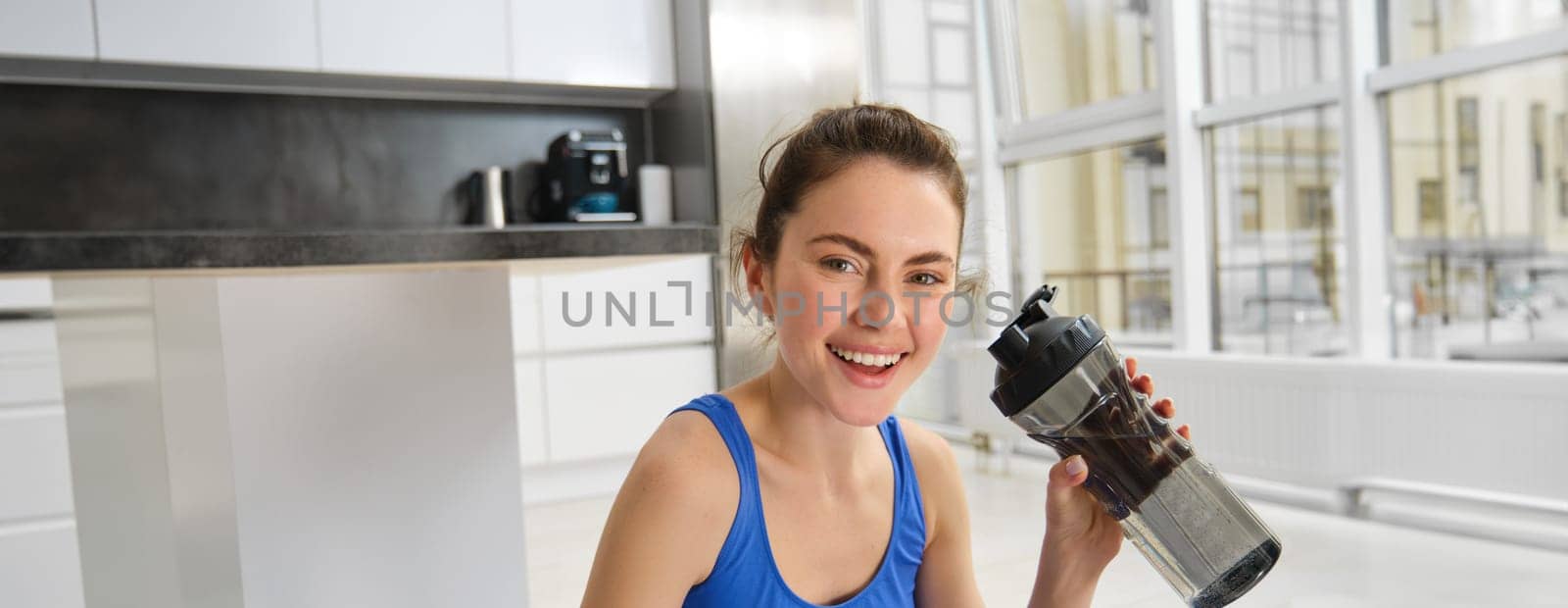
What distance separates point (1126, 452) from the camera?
83 cm

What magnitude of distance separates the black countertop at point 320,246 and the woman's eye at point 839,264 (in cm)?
42

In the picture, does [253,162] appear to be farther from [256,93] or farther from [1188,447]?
[1188,447]

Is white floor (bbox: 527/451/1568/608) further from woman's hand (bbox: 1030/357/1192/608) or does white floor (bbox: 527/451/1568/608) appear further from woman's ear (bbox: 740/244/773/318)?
woman's ear (bbox: 740/244/773/318)

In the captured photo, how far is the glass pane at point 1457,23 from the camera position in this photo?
8.54 feet

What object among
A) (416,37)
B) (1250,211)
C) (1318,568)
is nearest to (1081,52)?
(1250,211)

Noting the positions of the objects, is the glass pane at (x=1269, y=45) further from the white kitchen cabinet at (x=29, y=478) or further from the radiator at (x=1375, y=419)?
the white kitchen cabinet at (x=29, y=478)

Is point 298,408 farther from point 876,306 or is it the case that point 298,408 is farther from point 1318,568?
point 1318,568

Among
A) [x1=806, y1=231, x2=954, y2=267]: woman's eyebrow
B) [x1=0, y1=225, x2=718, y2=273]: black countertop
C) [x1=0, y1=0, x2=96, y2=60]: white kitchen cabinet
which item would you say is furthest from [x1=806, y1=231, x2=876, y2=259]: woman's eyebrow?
[x1=0, y1=0, x2=96, y2=60]: white kitchen cabinet

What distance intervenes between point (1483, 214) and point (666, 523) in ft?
9.60

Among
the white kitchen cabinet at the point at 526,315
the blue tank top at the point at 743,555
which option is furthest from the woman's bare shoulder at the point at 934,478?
the white kitchen cabinet at the point at 526,315

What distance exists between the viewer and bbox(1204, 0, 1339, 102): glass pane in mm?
3137

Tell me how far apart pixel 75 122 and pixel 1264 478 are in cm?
381

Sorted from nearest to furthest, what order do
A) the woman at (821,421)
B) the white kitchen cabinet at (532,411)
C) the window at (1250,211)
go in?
the woman at (821,421) < the window at (1250,211) < the white kitchen cabinet at (532,411)

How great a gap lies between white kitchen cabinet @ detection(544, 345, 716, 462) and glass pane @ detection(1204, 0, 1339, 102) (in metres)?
2.11
